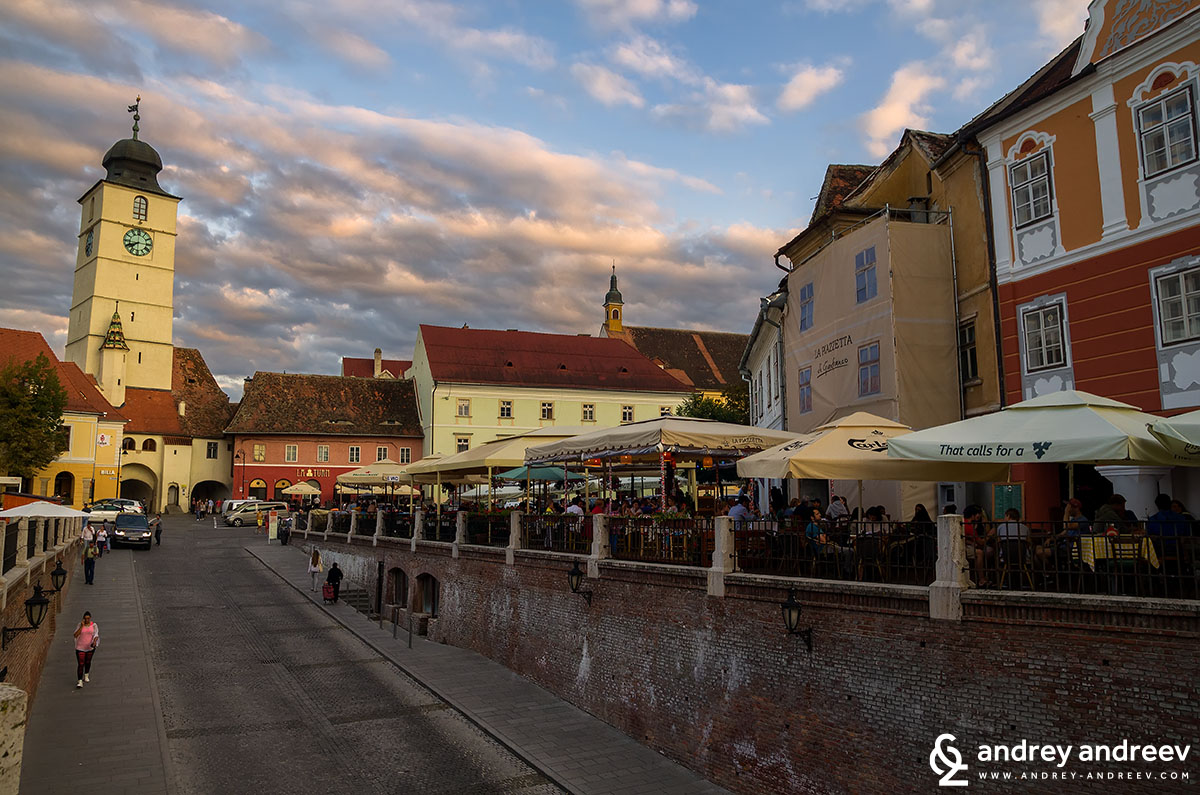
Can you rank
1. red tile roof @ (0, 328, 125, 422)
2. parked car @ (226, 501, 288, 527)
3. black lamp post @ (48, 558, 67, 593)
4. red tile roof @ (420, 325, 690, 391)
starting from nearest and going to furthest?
black lamp post @ (48, 558, 67, 593), parked car @ (226, 501, 288, 527), red tile roof @ (0, 328, 125, 422), red tile roof @ (420, 325, 690, 391)

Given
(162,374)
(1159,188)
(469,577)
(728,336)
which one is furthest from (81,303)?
(1159,188)

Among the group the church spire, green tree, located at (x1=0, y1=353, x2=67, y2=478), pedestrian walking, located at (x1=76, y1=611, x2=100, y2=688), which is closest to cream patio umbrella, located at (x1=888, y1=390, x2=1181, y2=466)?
pedestrian walking, located at (x1=76, y1=611, x2=100, y2=688)

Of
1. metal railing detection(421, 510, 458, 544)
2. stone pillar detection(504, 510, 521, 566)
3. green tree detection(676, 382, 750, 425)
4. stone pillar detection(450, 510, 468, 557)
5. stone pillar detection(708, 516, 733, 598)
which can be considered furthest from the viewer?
green tree detection(676, 382, 750, 425)

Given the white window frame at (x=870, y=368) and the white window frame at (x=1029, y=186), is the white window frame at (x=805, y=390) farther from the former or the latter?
the white window frame at (x=1029, y=186)

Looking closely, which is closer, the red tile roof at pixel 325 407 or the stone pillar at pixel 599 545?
the stone pillar at pixel 599 545

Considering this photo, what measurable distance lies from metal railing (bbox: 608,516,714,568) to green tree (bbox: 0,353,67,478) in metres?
43.5

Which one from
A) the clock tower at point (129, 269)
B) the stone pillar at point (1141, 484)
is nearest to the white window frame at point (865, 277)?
the stone pillar at point (1141, 484)

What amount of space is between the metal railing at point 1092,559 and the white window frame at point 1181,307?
18.9 ft

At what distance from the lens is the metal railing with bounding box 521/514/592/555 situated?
1731 cm

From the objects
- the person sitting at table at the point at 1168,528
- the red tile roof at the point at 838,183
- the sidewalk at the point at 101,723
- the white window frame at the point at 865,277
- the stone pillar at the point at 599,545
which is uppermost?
the red tile roof at the point at 838,183

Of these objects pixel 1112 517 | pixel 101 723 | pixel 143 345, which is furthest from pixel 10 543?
pixel 143 345

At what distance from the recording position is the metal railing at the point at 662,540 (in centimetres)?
1353

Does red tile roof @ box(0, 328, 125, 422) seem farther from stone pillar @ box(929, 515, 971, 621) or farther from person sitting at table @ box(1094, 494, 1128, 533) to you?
person sitting at table @ box(1094, 494, 1128, 533)

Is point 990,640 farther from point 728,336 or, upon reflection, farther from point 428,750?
point 728,336
